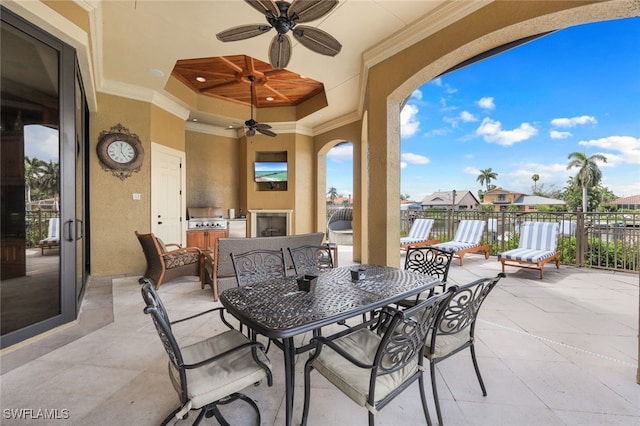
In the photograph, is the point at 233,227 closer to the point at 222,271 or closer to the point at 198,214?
the point at 198,214

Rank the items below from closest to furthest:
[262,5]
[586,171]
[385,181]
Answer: [262,5] → [385,181] → [586,171]

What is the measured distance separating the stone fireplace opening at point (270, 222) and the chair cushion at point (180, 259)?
2582mm

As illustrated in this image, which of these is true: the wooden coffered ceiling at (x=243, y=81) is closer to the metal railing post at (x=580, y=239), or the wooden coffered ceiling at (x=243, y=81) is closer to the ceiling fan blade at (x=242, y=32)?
the ceiling fan blade at (x=242, y=32)

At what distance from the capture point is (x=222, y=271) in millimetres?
3324

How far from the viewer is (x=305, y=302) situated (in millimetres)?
1449

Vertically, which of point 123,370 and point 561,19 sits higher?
point 561,19

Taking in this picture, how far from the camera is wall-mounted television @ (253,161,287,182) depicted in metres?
6.68

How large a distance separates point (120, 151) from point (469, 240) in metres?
6.93

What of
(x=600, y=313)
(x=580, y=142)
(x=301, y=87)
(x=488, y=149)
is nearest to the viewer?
(x=600, y=313)

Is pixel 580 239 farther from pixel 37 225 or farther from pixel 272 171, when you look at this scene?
pixel 37 225

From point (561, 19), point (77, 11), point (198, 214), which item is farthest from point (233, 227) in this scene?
point (561, 19)

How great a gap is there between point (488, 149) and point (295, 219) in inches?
693

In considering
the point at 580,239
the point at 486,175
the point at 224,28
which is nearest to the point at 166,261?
the point at 224,28

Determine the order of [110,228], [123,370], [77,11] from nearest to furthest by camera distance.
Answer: [123,370] → [77,11] → [110,228]
